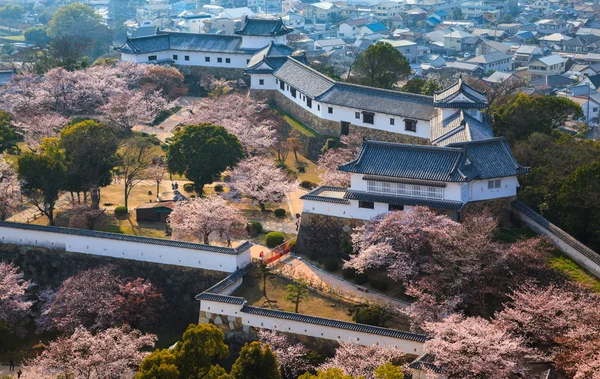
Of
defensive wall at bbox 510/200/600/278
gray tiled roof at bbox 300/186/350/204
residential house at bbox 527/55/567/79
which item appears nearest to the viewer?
defensive wall at bbox 510/200/600/278

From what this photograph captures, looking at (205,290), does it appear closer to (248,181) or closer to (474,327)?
(248,181)

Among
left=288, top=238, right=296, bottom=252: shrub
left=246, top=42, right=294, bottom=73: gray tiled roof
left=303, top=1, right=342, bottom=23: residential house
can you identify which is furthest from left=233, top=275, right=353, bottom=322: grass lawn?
left=303, top=1, right=342, bottom=23: residential house

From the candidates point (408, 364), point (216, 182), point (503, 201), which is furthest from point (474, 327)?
point (216, 182)

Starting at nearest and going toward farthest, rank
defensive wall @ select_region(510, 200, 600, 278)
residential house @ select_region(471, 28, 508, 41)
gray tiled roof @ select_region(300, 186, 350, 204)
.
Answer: defensive wall @ select_region(510, 200, 600, 278)
gray tiled roof @ select_region(300, 186, 350, 204)
residential house @ select_region(471, 28, 508, 41)

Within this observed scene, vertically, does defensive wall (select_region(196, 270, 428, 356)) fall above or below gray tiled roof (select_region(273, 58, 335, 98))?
below

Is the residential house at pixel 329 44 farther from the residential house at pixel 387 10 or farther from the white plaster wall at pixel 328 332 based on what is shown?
the white plaster wall at pixel 328 332

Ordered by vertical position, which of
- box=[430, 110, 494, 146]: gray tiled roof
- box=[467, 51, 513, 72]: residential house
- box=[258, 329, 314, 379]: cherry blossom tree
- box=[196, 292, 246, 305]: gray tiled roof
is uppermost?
box=[430, 110, 494, 146]: gray tiled roof

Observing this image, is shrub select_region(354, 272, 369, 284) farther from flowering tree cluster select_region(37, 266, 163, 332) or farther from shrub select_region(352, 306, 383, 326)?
flowering tree cluster select_region(37, 266, 163, 332)
